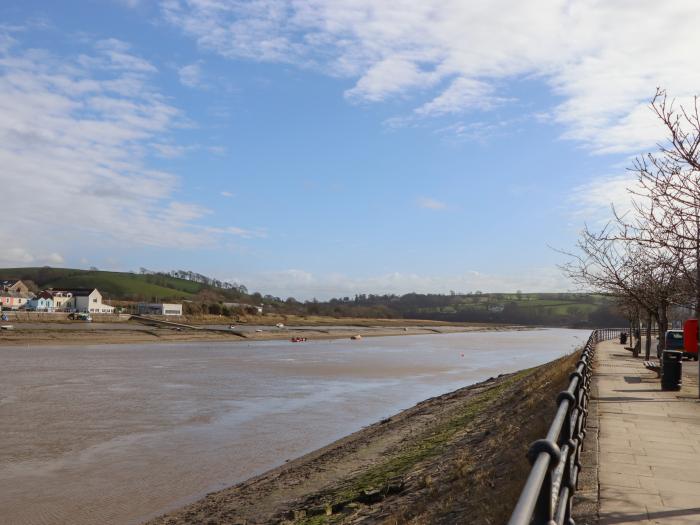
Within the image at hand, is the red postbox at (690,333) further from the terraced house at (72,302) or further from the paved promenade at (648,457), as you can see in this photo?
the terraced house at (72,302)

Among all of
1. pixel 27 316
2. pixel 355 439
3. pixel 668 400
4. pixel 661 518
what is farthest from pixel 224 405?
pixel 27 316

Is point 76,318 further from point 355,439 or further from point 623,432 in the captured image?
point 623,432

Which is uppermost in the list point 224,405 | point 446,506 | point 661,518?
point 661,518

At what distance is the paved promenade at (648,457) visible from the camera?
6055 mm

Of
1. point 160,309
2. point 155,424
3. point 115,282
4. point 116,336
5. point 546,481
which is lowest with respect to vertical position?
point 116,336

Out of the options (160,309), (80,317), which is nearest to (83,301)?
(160,309)

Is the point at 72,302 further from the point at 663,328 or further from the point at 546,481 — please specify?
the point at 546,481

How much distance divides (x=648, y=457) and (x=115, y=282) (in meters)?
166

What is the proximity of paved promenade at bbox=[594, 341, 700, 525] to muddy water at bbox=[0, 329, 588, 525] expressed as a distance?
7369 mm

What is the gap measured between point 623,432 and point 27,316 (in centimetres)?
9127

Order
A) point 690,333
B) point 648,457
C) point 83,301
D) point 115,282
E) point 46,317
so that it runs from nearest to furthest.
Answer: point 648,457 < point 690,333 < point 46,317 < point 83,301 < point 115,282

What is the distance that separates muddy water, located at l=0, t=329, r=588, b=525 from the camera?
12180mm

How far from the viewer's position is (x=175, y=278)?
197 m

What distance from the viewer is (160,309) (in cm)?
12088
